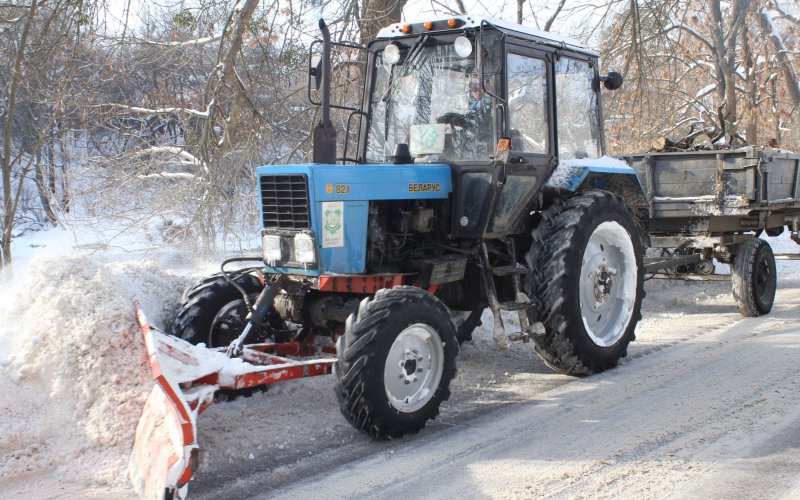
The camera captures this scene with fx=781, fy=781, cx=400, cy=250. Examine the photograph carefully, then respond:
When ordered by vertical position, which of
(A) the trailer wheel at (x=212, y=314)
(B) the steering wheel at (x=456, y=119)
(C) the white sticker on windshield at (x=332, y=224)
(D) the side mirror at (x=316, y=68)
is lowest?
(A) the trailer wheel at (x=212, y=314)

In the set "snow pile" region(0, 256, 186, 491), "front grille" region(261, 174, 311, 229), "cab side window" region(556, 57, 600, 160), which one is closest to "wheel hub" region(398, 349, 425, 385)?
"front grille" region(261, 174, 311, 229)

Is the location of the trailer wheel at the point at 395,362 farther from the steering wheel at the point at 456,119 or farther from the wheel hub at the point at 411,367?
the steering wheel at the point at 456,119

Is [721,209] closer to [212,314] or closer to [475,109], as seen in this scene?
[475,109]

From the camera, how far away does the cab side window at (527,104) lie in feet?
18.3

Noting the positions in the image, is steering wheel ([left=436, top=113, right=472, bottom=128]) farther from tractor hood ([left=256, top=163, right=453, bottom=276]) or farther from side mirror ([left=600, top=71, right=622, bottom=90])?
side mirror ([left=600, top=71, right=622, bottom=90])

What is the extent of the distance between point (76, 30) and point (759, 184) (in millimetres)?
7227

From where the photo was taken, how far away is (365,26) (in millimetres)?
10219

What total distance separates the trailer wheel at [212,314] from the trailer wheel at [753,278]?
18.0ft

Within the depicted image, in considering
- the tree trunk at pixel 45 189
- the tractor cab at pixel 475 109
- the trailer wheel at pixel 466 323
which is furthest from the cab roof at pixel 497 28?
the tree trunk at pixel 45 189

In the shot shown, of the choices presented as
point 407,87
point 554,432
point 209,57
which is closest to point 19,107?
point 209,57

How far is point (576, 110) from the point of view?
638 centimetres

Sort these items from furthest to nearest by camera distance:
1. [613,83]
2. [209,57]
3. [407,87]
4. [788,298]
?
[209,57] < [788,298] < [613,83] < [407,87]

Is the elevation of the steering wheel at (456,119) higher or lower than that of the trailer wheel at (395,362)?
higher

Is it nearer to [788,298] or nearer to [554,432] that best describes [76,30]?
[554,432]
